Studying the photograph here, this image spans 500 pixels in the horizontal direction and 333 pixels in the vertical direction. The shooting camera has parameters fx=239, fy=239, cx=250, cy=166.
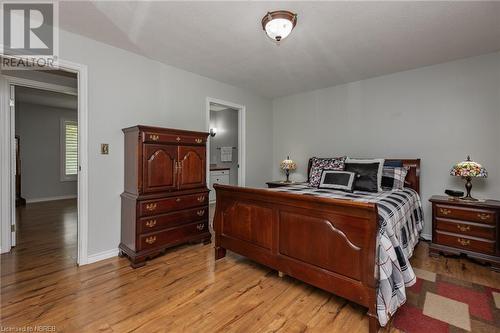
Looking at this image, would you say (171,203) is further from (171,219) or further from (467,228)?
(467,228)

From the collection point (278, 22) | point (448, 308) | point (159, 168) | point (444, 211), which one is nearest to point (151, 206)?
point (159, 168)

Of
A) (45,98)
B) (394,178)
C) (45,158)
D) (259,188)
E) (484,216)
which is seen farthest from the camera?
(45,158)

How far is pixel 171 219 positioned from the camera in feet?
9.16

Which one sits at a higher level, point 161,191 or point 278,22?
point 278,22

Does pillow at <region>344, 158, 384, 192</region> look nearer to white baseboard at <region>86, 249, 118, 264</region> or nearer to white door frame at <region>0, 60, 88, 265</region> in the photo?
white baseboard at <region>86, 249, 118, 264</region>

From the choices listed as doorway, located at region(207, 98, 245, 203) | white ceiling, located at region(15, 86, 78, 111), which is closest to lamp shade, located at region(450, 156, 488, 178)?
doorway, located at region(207, 98, 245, 203)

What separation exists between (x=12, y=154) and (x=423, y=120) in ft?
17.6

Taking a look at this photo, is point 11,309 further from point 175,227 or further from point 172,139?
point 172,139

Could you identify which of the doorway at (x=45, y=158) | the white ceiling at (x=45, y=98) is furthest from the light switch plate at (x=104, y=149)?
the white ceiling at (x=45, y=98)

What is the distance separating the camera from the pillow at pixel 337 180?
2939mm

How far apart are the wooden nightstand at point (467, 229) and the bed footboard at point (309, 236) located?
1850 mm

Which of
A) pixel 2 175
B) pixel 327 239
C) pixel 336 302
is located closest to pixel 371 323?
pixel 336 302

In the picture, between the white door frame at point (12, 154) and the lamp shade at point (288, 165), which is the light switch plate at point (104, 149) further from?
the lamp shade at point (288, 165)

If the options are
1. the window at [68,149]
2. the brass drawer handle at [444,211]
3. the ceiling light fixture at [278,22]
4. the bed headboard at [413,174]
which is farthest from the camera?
the window at [68,149]
